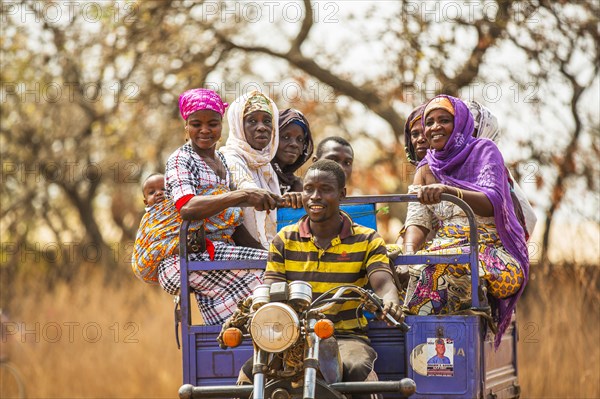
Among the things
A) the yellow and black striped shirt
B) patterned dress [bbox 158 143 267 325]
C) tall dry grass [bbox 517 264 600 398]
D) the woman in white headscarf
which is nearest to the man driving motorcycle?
the yellow and black striped shirt

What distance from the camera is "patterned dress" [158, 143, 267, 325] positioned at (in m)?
5.24

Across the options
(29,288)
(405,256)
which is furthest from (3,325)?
(405,256)

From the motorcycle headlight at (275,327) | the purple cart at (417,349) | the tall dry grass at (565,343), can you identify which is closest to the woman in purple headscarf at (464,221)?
the purple cart at (417,349)

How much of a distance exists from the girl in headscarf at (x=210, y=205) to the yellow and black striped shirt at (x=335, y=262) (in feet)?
0.86

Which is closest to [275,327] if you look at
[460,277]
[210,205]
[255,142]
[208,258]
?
[210,205]

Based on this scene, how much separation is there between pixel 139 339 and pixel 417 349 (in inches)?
288

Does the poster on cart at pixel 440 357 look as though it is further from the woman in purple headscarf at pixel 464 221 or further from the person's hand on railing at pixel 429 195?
the person's hand on railing at pixel 429 195

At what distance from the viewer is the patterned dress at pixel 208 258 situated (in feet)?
17.2

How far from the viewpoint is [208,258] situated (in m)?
5.34

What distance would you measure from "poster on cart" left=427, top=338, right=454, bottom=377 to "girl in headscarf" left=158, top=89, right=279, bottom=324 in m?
1.01

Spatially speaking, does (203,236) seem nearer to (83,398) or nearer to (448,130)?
(448,130)

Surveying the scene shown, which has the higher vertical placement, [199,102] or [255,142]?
[199,102]

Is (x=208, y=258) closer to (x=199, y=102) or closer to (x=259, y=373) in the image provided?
(x=199, y=102)

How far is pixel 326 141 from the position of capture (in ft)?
22.6
